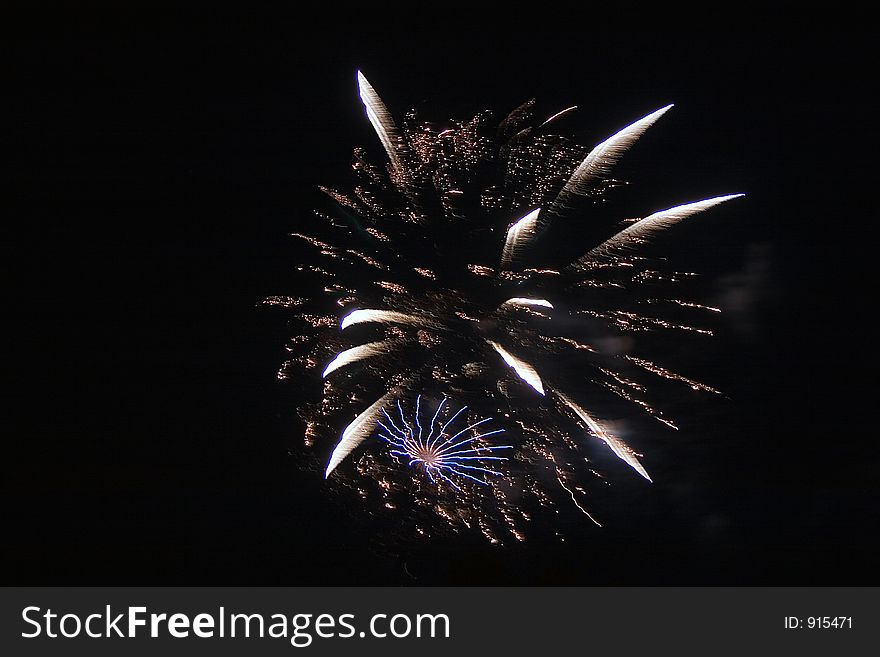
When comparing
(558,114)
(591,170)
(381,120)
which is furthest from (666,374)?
(381,120)

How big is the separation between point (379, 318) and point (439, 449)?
0.75m

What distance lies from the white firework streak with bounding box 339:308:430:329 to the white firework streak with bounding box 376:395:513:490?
1.35 feet

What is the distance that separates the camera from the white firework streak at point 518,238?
2.69m

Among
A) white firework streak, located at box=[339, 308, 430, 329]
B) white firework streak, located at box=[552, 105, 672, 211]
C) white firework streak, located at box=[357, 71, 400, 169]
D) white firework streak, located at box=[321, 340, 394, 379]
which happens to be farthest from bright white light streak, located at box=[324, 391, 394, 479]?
white firework streak, located at box=[552, 105, 672, 211]

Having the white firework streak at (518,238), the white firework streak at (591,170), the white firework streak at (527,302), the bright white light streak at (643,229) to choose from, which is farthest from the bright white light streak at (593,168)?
the white firework streak at (527,302)

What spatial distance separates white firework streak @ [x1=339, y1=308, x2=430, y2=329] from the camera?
2760 millimetres

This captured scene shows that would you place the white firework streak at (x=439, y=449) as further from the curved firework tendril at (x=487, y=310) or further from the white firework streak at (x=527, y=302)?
the white firework streak at (x=527, y=302)

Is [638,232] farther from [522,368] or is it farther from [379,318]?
[379,318]

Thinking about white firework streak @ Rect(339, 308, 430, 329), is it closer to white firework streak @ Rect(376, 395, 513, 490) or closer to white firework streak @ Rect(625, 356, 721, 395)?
white firework streak @ Rect(376, 395, 513, 490)

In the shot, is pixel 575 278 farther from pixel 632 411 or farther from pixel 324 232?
pixel 324 232

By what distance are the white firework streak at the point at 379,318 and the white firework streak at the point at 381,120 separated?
30.4 inches

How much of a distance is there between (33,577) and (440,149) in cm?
358

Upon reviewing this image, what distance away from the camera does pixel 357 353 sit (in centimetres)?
283

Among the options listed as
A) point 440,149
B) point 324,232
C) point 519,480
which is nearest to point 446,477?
point 519,480
